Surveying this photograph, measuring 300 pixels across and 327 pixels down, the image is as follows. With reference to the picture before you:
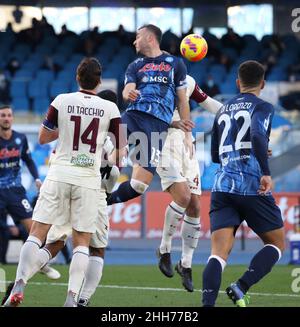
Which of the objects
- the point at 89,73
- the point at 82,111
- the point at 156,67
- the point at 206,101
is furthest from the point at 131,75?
the point at 82,111

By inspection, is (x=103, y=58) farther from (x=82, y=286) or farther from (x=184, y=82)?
(x=82, y=286)

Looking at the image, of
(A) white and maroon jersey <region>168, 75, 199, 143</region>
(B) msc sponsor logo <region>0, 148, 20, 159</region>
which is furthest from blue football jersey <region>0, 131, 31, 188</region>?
(A) white and maroon jersey <region>168, 75, 199, 143</region>

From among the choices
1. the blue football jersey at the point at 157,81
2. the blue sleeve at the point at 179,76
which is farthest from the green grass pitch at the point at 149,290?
the blue sleeve at the point at 179,76

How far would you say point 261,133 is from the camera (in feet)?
30.2

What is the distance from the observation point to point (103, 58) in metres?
28.9

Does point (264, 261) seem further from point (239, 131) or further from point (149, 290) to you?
point (149, 290)

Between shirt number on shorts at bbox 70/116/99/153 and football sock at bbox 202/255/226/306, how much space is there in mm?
1468

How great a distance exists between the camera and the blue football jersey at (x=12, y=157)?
14.8 metres

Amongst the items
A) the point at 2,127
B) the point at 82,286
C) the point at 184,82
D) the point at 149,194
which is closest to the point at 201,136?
the point at 149,194

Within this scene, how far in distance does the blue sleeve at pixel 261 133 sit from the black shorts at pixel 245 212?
1.00ft

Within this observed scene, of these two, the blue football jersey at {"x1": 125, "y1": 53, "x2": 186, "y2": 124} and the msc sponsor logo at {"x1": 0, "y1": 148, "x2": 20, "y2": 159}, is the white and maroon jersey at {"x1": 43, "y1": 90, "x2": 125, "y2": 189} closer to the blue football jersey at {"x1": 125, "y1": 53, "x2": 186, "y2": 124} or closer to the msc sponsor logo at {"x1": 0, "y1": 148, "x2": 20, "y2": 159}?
the blue football jersey at {"x1": 125, "y1": 53, "x2": 186, "y2": 124}

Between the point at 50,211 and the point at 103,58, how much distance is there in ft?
64.5

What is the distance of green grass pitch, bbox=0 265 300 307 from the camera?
10.8 metres

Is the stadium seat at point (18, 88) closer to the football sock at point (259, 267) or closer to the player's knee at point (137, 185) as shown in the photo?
the player's knee at point (137, 185)
